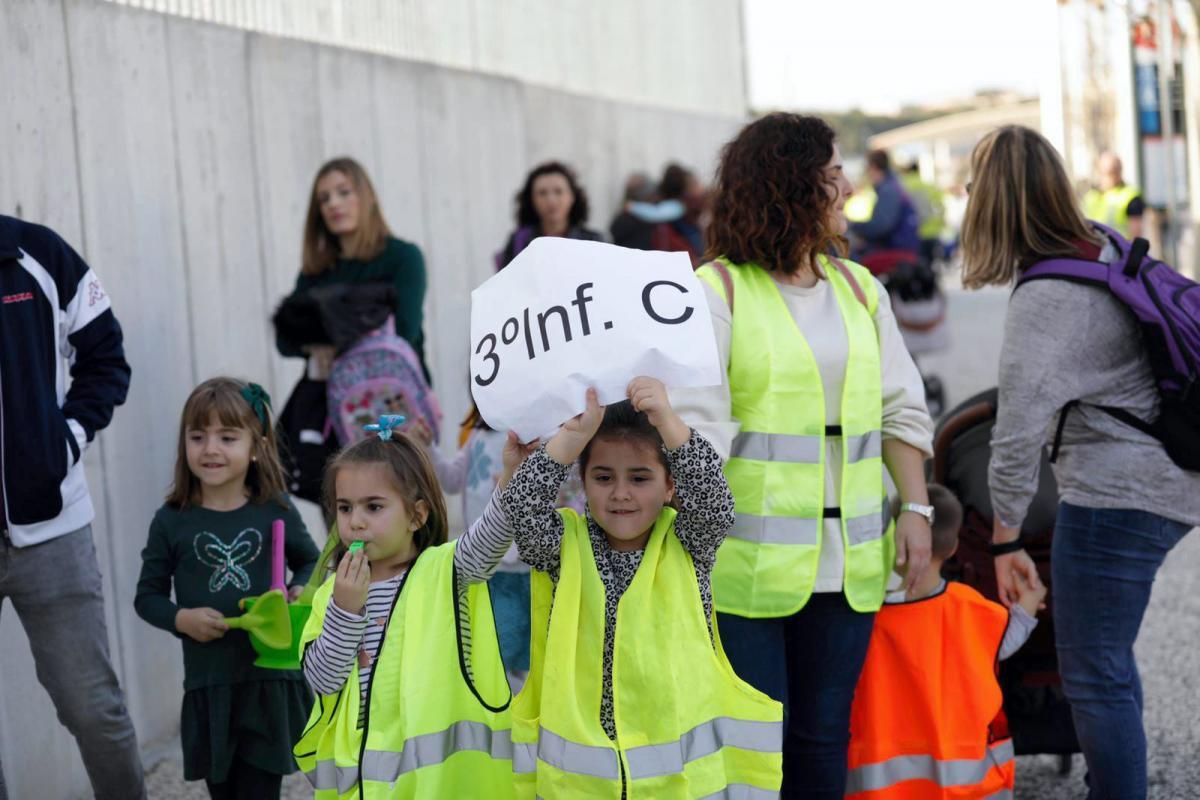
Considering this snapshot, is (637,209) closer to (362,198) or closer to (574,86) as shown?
(574,86)

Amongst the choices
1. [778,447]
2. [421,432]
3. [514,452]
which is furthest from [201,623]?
[778,447]

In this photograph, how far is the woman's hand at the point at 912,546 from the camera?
4082 mm

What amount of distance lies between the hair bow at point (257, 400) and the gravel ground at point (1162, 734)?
1.51 metres

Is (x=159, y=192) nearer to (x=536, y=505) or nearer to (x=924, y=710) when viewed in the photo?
(x=536, y=505)

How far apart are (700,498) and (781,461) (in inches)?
16.6

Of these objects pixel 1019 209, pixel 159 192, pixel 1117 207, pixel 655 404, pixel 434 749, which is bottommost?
pixel 434 749

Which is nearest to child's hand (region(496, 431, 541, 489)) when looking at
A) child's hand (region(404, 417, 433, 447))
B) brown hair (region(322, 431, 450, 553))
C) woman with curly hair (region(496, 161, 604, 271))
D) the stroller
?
brown hair (region(322, 431, 450, 553))

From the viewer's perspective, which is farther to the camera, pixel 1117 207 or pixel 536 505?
pixel 1117 207

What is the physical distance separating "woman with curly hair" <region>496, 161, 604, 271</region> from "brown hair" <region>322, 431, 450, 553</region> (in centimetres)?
397

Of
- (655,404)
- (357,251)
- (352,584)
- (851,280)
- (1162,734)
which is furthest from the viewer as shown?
(357,251)

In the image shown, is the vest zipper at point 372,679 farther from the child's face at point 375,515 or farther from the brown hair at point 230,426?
the brown hair at point 230,426

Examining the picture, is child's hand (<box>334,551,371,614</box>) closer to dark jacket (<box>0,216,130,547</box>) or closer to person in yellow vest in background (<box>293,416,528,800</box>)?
person in yellow vest in background (<box>293,416,528,800</box>)

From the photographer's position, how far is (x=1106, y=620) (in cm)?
414

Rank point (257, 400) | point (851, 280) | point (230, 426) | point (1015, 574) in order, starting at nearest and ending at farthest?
point (851, 280) → point (1015, 574) → point (230, 426) → point (257, 400)
